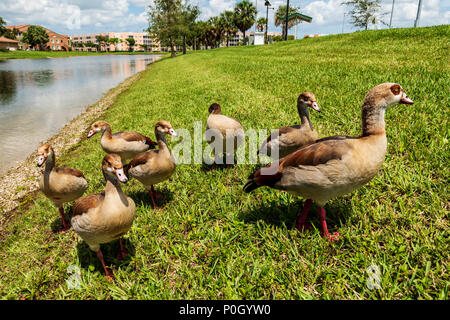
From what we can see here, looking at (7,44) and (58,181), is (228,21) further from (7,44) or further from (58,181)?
(7,44)

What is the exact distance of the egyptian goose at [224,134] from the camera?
5105mm

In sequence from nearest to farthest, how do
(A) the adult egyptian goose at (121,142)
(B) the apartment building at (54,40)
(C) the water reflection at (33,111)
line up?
(A) the adult egyptian goose at (121,142), (C) the water reflection at (33,111), (B) the apartment building at (54,40)

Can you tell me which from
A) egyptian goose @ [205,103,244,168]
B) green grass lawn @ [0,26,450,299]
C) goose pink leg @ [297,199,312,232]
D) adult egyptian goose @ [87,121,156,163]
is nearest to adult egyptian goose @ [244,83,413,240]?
goose pink leg @ [297,199,312,232]

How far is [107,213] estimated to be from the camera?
9.09ft

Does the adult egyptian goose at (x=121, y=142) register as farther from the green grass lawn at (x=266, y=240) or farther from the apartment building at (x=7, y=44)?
the apartment building at (x=7, y=44)

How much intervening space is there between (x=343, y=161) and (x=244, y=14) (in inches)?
3748

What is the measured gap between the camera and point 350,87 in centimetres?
728

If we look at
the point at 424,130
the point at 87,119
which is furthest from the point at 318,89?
the point at 87,119

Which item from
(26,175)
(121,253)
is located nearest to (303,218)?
(121,253)

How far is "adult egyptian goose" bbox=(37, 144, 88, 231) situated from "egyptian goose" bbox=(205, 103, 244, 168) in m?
2.54

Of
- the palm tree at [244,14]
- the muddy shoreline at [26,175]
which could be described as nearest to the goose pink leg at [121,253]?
the muddy shoreline at [26,175]

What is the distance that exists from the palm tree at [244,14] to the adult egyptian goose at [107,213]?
92718mm

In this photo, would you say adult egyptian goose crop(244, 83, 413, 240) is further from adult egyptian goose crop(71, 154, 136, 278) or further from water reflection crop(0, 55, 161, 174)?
water reflection crop(0, 55, 161, 174)
